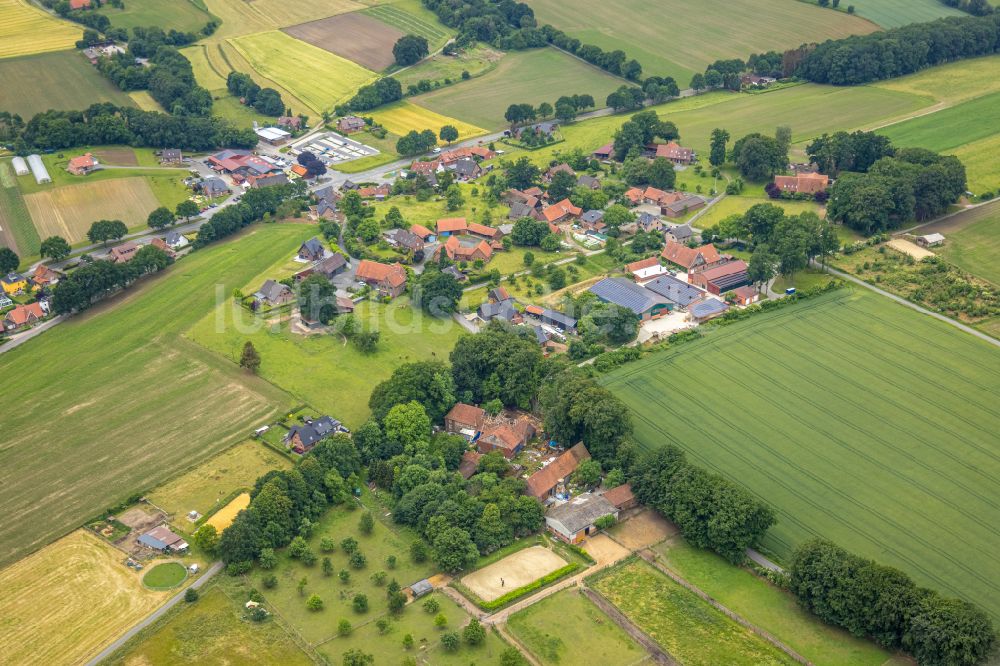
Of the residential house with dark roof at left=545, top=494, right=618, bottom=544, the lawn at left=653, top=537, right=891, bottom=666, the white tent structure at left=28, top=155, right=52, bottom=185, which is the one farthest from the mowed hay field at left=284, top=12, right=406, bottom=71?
the lawn at left=653, top=537, right=891, bottom=666

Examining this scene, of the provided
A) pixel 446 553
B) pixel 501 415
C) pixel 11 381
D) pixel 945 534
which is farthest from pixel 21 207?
pixel 945 534

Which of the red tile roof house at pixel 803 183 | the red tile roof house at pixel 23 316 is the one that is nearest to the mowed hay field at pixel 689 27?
the red tile roof house at pixel 803 183

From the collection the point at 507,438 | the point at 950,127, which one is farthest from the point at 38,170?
the point at 950,127

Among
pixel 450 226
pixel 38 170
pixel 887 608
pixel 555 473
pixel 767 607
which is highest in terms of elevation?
pixel 887 608

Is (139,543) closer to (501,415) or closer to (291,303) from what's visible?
(501,415)

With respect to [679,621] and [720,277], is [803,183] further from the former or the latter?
[679,621]

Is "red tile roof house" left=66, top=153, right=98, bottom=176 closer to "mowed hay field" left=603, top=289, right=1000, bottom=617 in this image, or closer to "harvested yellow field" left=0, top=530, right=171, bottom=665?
"harvested yellow field" left=0, top=530, right=171, bottom=665
